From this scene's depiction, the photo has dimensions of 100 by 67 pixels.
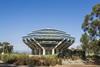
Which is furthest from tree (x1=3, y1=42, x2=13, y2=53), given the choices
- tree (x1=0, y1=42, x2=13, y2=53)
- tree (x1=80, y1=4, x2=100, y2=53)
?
tree (x1=80, y1=4, x2=100, y2=53)

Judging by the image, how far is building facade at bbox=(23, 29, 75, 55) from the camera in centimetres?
11737

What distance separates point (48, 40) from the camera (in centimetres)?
11894

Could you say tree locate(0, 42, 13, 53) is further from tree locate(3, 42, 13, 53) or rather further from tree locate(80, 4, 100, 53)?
tree locate(80, 4, 100, 53)

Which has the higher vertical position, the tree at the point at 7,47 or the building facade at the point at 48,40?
the building facade at the point at 48,40

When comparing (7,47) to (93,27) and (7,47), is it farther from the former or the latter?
(93,27)

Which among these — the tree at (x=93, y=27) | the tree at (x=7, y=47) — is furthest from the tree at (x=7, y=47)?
the tree at (x=93, y=27)

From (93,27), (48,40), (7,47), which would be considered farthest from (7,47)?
(93,27)

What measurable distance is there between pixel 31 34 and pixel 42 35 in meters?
5.61

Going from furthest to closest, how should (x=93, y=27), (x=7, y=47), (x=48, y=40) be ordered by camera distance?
(x=48, y=40), (x=7, y=47), (x=93, y=27)

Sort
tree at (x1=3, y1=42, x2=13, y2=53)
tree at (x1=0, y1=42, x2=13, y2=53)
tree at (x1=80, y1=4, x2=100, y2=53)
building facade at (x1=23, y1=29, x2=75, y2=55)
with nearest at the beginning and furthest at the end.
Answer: tree at (x1=80, y1=4, x2=100, y2=53)
tree at (x1=0, y1=42, x2=13, y2=53)
tree at (x1=3, y1=42, x2=13, y2=53)
building facade at (x1=23, y1=29, x2=75, y2=55)

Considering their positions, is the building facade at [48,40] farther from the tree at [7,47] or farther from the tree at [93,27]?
the tree at [93,27]

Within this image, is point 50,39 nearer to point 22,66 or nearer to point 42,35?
point 42,35

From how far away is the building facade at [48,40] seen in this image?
117 meters

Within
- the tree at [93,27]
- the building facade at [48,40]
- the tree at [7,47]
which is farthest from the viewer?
the building facade at [48,40]
